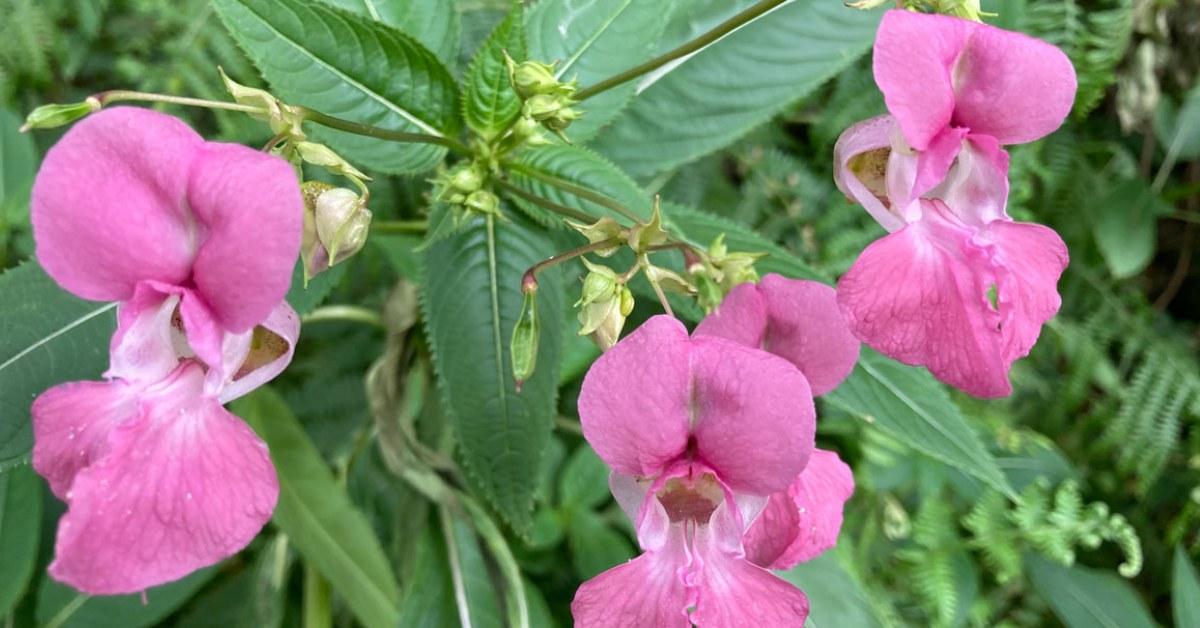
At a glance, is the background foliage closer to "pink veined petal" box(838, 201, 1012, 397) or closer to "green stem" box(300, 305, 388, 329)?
"green stem" box(300, 305, 388, 329)

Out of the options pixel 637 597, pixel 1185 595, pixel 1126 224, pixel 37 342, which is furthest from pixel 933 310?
pixel 1126 224

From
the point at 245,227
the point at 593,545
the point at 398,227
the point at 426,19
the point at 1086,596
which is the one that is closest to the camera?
the point at 245,227

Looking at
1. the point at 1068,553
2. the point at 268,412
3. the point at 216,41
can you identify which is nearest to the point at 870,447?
the point at 1068,553

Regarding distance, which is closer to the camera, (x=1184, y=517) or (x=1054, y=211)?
(x=1184, y=517)

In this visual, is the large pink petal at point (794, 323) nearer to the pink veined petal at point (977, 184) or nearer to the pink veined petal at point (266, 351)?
the pink veined petal at point (977, 184)

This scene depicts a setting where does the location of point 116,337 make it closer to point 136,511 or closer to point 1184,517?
point 136,511

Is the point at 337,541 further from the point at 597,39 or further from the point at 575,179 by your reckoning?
the point at 597,39

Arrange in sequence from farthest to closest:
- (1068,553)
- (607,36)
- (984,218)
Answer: (1068,553), (607,36), (984,218)
